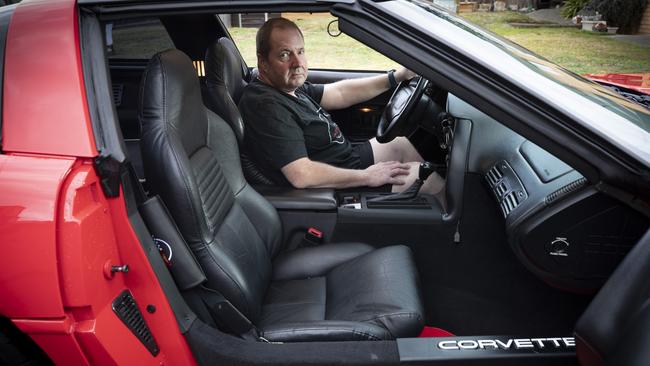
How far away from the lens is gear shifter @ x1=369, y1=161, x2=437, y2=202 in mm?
2170

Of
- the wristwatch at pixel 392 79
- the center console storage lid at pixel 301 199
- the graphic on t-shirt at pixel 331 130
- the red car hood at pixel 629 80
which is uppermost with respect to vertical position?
the red car hood at pixel 629 80

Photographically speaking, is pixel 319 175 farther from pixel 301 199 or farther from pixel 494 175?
pixel 494 175

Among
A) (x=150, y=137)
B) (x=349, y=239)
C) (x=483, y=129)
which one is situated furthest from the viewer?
(x=349, y=239)

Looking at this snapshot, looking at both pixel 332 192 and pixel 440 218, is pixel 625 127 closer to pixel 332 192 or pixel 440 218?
pixel 440 218

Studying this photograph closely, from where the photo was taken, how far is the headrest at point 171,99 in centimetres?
143

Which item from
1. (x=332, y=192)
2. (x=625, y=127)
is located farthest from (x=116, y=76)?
(x=625, y=127)

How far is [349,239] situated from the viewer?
2.14m

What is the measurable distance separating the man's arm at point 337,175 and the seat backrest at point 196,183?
44 cm

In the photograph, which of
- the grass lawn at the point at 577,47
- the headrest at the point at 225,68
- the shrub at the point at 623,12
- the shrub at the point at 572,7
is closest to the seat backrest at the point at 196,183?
the headrest at the point at 225,68

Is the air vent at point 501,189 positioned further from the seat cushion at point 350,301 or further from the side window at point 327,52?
the side window at point 327,52

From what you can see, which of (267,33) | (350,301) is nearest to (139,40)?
(267,33)

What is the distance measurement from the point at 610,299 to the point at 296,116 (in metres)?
1.57

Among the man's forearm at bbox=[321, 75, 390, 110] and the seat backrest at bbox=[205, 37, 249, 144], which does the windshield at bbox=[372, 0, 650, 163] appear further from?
the man's forearm at bbox=[321, 75, 390, 110]

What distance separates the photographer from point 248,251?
1.67 meters
